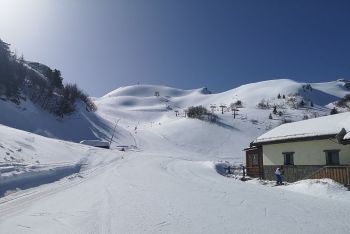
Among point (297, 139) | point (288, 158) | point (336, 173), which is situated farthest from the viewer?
point (288, 158)

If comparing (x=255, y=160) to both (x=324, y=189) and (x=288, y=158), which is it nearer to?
(x=288, y=158)

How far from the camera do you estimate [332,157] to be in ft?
75.3

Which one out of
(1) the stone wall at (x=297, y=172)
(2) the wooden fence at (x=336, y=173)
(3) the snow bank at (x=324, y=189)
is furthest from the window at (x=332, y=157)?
(3) the snow bank at (x=324, y=189)

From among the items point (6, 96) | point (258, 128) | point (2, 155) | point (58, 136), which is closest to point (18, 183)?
point (2, 155)

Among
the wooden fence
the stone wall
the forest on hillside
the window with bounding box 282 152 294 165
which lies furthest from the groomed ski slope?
the forest on hillside

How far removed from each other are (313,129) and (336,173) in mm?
4943

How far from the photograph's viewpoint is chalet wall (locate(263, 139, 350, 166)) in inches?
866

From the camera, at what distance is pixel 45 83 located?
68.2m

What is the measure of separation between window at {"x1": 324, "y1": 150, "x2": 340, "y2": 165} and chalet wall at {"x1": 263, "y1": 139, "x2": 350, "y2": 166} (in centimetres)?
20

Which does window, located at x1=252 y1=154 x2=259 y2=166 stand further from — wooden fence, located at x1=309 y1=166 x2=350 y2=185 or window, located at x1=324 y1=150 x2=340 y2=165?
wooden fence, located at x1=309 y1=166 x2=350 y2=185

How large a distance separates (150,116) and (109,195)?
124847mm

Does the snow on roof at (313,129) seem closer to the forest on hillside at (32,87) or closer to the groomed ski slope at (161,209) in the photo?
the groomed ski slope at (161,209)

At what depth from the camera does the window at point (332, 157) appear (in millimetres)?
22611

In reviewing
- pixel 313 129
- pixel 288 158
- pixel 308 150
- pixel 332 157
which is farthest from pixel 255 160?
pixel 332 157
